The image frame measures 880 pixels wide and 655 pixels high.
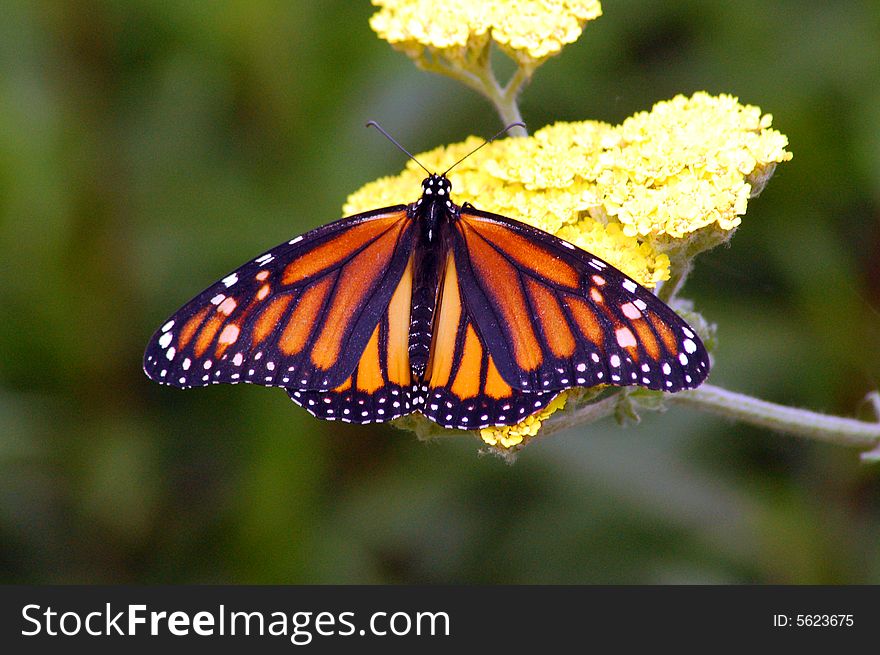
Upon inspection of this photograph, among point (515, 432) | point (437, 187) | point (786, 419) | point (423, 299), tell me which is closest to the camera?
point (515, 432)

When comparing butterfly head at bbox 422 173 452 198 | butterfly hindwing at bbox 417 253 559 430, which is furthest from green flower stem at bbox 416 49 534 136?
butterfly hindwing at bbox 417 253 559 430

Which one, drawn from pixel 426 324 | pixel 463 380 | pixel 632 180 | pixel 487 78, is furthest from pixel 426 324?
pixel 487 78

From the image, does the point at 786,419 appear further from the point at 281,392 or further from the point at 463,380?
the point at 281,392

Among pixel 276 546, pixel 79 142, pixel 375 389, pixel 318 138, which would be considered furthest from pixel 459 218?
pixel 79 142

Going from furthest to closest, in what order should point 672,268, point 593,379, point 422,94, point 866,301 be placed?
point 422,94
point 866,301
point 672,268
point 593,379

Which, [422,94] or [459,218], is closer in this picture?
[459,218]

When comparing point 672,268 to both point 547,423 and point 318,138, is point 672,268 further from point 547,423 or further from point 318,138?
point 318,138
